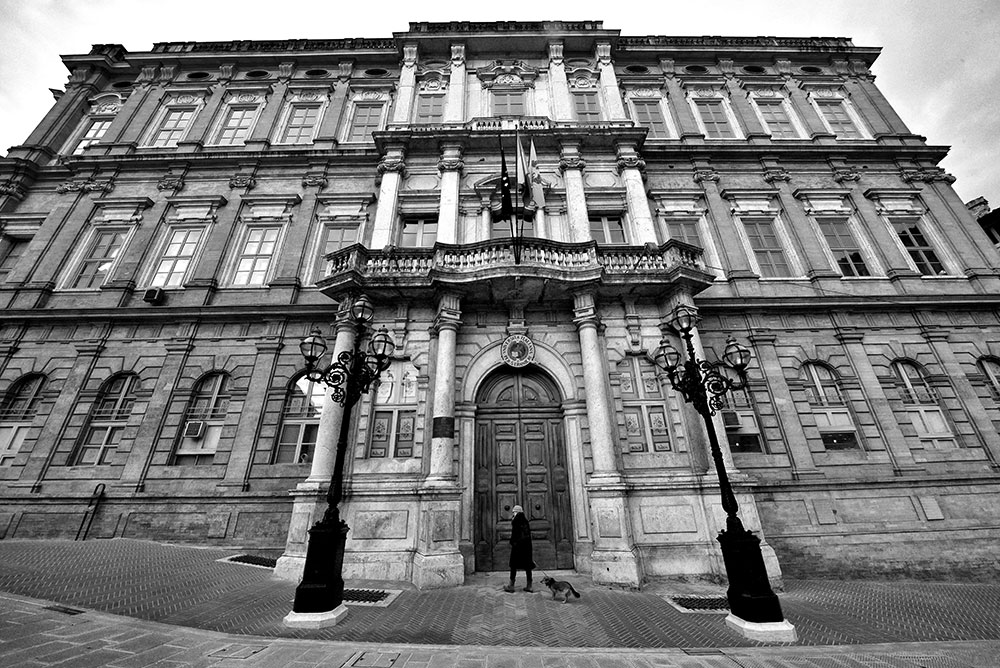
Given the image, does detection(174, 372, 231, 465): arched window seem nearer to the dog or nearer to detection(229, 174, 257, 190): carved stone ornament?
detection(229, 174, 257, 190): carved stone ornament

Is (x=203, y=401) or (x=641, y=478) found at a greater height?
(x=203, y=401)

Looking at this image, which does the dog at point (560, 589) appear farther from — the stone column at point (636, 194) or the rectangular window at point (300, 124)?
the rectangular window at point (300, 124)

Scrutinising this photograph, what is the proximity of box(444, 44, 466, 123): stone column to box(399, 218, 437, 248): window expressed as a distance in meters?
5.02

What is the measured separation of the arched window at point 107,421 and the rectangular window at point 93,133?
12.4 metres

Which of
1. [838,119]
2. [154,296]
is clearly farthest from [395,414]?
[838,119]

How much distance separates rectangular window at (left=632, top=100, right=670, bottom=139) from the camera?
1802 cm

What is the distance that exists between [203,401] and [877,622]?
17327 mm

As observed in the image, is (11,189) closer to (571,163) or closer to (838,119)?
(571,163)

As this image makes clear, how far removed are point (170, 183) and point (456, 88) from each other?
12.7 m

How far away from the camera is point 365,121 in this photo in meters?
18.5

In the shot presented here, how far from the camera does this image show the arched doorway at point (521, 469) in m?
9.92

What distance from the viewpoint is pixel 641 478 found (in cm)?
998

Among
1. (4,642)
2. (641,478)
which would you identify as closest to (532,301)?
(641,478)

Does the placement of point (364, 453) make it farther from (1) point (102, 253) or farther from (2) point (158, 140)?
(2) point (158, 140)
